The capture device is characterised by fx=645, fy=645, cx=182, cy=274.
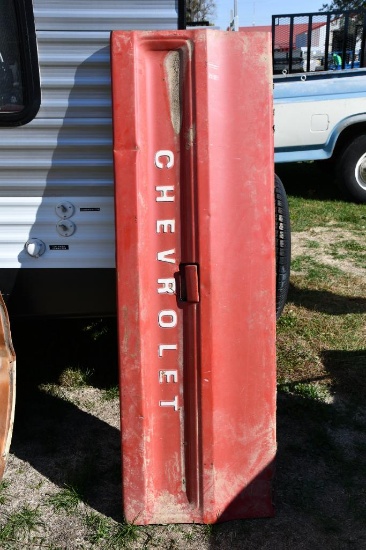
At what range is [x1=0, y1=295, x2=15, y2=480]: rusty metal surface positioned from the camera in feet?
8.44

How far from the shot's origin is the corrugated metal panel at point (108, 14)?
2.56 metres

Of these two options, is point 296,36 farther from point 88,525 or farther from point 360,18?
point 88,525

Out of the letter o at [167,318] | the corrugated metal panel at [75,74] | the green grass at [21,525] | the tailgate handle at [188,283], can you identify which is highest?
the corrugated metal panel at [75,74]

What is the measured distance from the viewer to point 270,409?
8.31 ft

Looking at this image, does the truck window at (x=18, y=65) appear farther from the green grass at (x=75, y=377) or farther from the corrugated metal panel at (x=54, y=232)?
the green grass at (x=75, y=377)

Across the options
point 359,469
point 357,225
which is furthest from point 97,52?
point 357,225

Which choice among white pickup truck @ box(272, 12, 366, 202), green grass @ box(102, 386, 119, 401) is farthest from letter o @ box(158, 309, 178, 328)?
white pickup truck @ box(272, 12, 366, 202)

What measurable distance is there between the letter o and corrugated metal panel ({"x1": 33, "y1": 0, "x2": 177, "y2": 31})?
1.13 metres

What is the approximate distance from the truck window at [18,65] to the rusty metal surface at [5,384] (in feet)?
2.61

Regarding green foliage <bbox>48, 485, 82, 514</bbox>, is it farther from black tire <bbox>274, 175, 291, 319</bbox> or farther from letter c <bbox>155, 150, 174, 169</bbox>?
black tire <bbox>274, 175, 291, 319</bbox>

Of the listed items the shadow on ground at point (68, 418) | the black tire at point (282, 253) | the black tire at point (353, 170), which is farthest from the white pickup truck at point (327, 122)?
the shadow on ground at point (68, 418)

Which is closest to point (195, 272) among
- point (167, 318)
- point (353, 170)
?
point (167, 318)

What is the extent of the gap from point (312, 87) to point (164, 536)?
5.87 m

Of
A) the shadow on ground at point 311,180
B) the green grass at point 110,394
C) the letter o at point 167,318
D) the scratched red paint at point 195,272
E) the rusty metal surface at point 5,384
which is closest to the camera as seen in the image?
the scratched red paint at point 195,272
